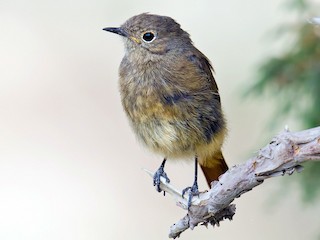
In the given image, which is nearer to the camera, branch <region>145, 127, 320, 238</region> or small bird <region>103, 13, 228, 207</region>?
branch <region>145, 127, 320, 238</region>

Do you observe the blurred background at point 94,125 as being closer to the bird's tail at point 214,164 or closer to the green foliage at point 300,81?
the green foliage at point 300,81

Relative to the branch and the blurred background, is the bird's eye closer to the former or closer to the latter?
the branch

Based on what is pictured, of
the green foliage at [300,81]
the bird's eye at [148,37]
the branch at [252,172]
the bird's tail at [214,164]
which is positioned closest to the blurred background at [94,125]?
the green foliage at [300,81]

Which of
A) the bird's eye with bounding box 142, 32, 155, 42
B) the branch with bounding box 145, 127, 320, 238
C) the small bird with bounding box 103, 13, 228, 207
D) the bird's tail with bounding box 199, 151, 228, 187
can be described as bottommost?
the branch with bounding box 145, 127, 320, 238

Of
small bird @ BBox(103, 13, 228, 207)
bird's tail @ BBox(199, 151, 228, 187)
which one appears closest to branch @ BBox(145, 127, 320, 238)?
small bird @ BBox(103, 13, 228, 207)

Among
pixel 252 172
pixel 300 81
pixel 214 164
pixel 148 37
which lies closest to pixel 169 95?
pixel 148 37

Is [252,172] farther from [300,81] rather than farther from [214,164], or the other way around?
[300,81]
